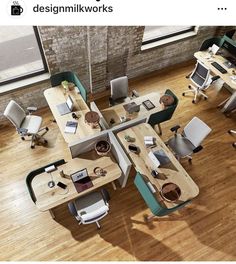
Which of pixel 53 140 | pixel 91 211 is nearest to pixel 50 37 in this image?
pixel 53 140

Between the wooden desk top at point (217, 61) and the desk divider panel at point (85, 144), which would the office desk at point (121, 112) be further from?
the wooden desk top at point (217, 61)

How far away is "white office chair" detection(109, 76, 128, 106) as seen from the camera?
5.29 meters

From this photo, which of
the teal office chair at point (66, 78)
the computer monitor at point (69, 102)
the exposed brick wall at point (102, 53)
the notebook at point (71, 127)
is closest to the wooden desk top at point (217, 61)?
the exposed brick wall at point (102, 53)

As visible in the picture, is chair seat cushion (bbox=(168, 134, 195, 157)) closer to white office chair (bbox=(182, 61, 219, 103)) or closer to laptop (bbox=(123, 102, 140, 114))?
laptop (bbox=(123, 102, 140, 114))

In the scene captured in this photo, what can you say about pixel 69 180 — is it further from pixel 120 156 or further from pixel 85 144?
pixel 120 156

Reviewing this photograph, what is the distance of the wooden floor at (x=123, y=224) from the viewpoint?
14.2ft

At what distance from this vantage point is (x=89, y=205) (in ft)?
13.7

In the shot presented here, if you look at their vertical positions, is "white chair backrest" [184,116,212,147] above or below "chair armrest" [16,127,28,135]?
above

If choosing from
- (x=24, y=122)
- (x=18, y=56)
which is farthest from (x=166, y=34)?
(x=24, y=122)

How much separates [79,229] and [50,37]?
11.4ft

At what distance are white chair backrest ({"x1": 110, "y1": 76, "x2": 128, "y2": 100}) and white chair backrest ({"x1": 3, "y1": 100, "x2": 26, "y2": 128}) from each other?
186 cm

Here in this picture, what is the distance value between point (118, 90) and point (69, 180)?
223 cm

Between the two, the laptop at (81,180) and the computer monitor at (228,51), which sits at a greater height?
the computer monitor at (228,51)

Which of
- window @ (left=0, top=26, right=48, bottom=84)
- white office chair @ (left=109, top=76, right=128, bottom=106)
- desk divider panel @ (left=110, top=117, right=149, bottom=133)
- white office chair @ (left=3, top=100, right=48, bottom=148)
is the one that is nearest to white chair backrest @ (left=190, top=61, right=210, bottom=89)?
white office chair @ (left=109, top=76, right=128, bottom=106)
